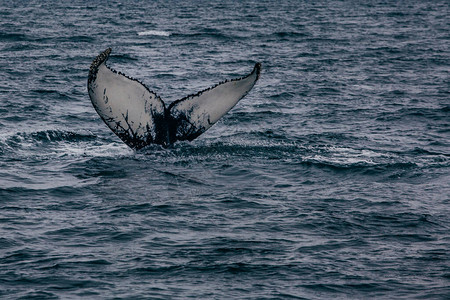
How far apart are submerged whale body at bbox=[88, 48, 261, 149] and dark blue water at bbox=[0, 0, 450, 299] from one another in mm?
824

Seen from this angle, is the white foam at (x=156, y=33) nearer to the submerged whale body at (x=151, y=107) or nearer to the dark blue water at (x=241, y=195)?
the dark blue water at (x=241, y=195)

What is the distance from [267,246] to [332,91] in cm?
1373

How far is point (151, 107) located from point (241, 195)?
193 cm

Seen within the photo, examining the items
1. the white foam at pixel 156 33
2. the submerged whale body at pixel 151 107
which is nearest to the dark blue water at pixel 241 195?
the submerged whale body at pixel 151 107

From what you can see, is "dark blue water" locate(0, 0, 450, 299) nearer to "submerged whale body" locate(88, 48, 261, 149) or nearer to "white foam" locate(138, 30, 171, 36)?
"submerged whale body" locate(88, 48, 261, 149)

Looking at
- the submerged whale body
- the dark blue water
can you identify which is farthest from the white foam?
the submerged whale body

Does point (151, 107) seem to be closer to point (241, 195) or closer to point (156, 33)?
point (241, 195)

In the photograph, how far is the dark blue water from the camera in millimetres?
9500

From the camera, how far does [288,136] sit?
17.2 m

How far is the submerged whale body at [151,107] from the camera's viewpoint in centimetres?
1203

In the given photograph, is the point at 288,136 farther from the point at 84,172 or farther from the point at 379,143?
the point at 84,172

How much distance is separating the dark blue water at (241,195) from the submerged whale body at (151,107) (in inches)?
32.4

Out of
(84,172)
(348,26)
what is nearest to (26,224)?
(84,172)

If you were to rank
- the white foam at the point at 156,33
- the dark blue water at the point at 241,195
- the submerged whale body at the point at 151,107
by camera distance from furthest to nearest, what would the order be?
the white foam at the point at 156,33 < the submerged whale body at the point at 151,107 < the dark blue water at the point at 241,195
